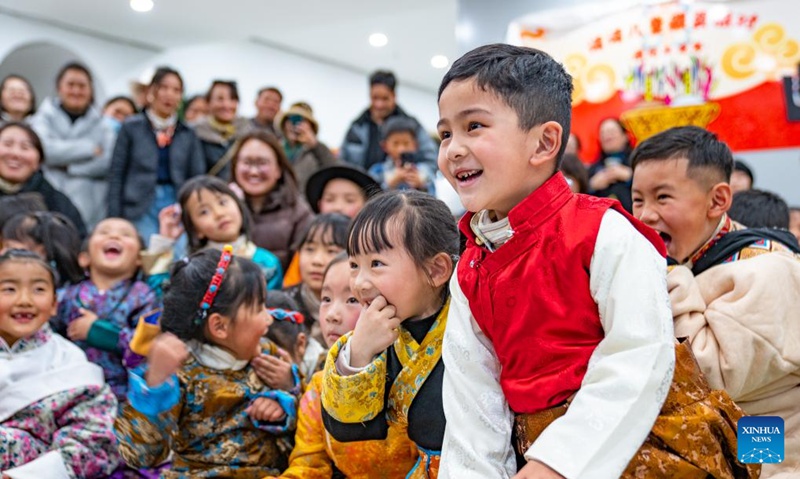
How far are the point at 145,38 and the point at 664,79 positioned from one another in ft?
17.6

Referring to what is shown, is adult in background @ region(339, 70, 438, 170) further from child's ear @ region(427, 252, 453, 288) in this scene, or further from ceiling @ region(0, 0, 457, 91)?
child's ear @ region(427, 252, 453, 288)

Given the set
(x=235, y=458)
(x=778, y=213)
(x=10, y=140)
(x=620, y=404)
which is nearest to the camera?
(x=620, y=404)

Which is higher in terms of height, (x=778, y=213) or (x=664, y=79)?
(x=664, y=79)

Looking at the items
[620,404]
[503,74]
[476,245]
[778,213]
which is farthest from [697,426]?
[778,213]

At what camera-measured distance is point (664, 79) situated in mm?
5059

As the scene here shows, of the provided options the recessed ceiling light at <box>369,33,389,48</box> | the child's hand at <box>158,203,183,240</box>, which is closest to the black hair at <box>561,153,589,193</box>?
the child's hand at <box>158,203,183,240</box>

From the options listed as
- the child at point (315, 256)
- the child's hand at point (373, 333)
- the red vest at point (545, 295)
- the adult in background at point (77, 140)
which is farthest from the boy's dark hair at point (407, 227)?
the adult in background at point (77, 140)

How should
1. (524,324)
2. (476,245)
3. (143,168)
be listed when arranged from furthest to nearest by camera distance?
(143,168) → (476,245) → (524,324)

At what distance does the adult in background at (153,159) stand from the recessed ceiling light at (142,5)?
2.56 metres

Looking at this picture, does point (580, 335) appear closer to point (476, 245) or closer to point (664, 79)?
point (476, 245)

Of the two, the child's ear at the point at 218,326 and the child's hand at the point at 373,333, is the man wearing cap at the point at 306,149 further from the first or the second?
the child's hand at the point at 373,333

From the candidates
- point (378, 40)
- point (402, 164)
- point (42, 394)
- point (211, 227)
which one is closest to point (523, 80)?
point (42, 394)

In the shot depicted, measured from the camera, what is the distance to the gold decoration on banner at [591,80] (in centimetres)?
532

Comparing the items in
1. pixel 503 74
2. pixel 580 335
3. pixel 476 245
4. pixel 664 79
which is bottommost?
pixel 580 335
